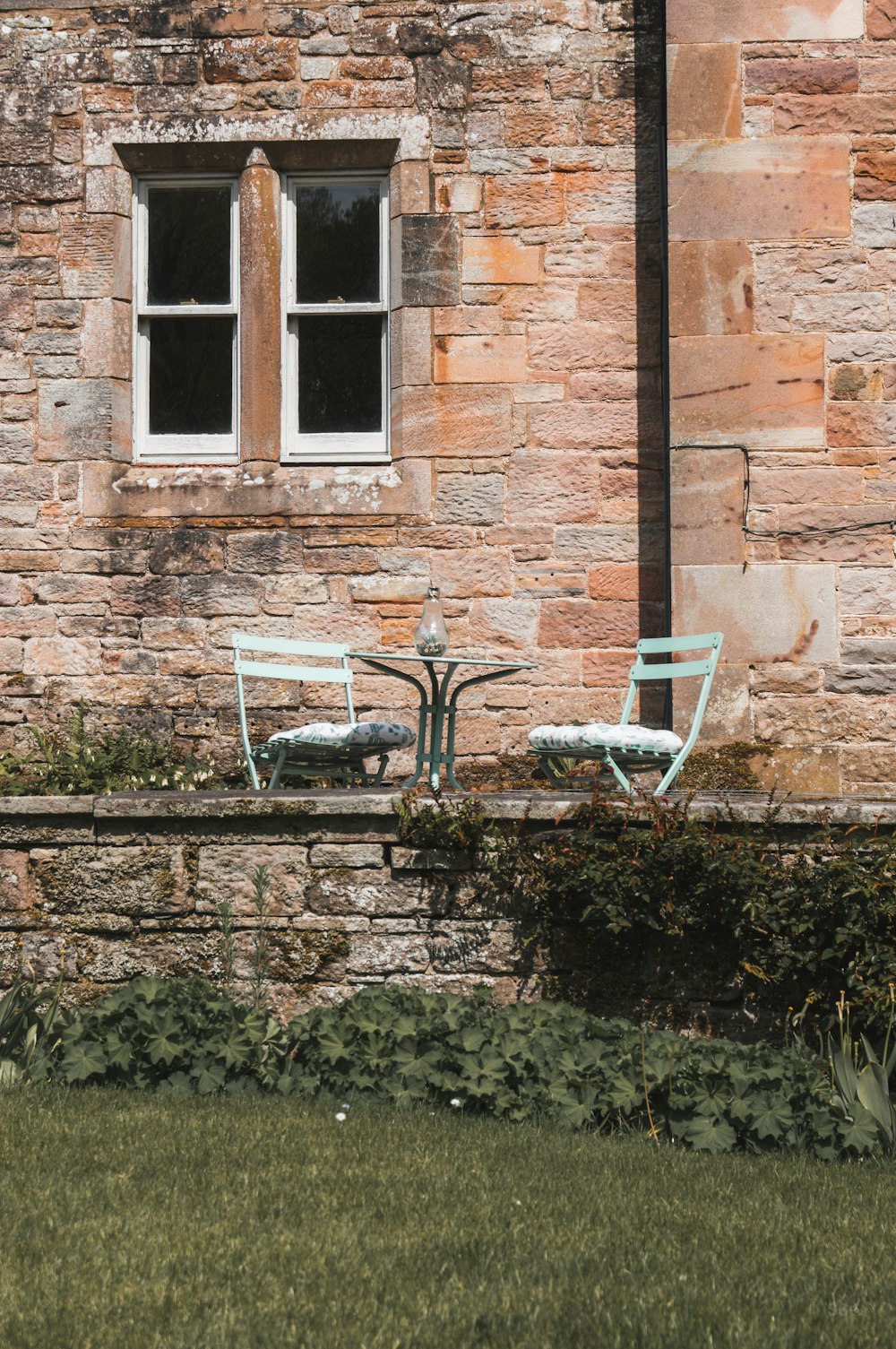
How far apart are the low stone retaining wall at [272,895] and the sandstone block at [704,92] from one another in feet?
11.1

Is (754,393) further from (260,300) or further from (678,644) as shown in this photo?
(260,300)

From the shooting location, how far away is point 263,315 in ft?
24.0

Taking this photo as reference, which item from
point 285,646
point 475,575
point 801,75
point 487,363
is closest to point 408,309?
point 487,363

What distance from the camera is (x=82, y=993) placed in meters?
4.88

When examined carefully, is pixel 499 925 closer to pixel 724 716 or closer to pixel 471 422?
pixel 724 716

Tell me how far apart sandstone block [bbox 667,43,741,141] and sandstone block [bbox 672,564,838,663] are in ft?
6.58

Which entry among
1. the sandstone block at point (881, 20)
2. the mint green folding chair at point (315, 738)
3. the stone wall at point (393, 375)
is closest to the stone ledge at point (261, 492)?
the stone wall at point (393, 375)

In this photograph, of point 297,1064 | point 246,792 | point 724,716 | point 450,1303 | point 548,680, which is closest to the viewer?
point 450,1303

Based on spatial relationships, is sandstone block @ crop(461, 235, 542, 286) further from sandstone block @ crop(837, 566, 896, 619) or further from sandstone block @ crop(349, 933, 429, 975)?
sandstone block @ crop(349, 933, 429, 975)

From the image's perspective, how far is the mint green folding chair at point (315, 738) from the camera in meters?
5.82

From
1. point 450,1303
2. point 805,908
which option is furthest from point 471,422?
point 450,1303

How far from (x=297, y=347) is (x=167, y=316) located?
26.7 inches

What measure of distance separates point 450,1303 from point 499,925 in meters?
2.12

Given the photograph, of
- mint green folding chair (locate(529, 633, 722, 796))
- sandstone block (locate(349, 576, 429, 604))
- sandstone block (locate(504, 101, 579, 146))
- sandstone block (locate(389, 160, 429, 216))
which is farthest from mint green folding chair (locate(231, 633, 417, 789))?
sandstone block (locate(504, 101, 579, 146))
